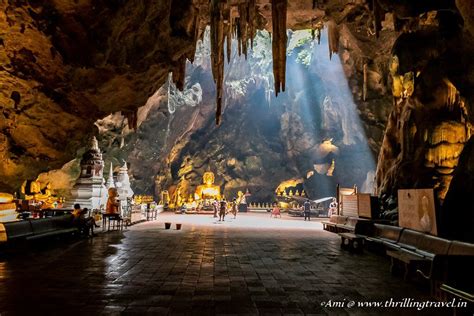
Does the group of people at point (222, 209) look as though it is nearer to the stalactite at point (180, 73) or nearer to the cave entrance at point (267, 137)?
the cave entrance at point (267, 137)

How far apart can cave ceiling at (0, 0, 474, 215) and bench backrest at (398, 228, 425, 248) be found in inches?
165

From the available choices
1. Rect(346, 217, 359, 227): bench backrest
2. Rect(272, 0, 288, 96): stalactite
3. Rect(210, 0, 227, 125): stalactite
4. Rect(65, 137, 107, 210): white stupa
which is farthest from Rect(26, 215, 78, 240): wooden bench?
Rect(346, 217, 359, 227): bench backrest

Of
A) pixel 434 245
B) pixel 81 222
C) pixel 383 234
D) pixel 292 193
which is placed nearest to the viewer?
pixel 434 245

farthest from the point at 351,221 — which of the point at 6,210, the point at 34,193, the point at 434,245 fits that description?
the point at 34,193

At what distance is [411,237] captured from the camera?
8.02 m

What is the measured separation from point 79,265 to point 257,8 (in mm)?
14538

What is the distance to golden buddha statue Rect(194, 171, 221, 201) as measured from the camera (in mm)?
38875

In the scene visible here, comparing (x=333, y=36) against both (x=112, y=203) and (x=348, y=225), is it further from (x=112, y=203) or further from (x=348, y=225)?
(x=112, y=203)

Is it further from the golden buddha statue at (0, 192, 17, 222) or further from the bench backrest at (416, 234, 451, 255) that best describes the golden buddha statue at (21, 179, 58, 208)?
the bench backrest at (416, 234, 451, 255)

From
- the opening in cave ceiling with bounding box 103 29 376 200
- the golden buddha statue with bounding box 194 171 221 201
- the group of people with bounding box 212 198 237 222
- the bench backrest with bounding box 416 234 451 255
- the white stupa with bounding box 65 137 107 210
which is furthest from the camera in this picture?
the golden buddha statue with bounding box 194 171 221 201

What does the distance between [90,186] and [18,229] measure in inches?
340

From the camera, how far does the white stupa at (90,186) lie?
55.8ft

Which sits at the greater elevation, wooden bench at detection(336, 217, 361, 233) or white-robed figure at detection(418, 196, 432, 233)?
white-robed figure at detection(418, 196, 432, 233)

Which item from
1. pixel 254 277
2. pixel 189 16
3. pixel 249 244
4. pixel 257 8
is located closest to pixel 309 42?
pixel 257 8
